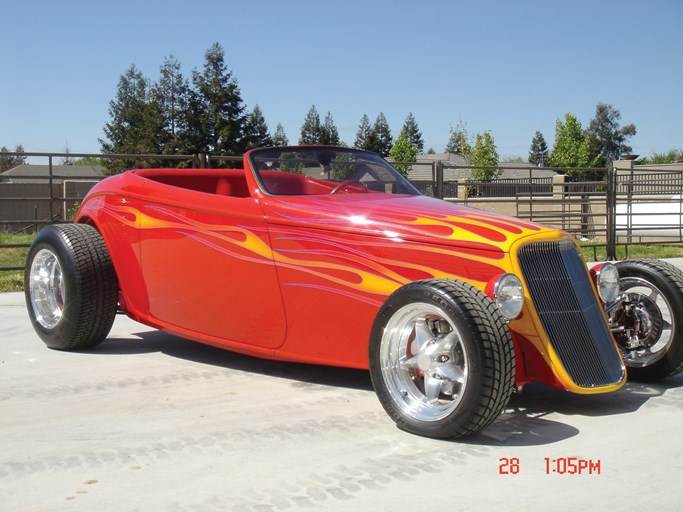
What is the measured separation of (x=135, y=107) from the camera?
72.9 metres

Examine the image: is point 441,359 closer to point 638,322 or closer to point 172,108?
point 638,322

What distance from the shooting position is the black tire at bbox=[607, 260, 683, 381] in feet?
15.6

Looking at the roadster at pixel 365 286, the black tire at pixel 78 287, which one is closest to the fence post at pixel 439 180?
the roadster at pixel 365 286

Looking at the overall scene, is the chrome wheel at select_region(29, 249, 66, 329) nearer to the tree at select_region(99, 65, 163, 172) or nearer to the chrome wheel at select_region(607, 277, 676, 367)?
the chrome wheel at select_region(607, 277, 676, 367)

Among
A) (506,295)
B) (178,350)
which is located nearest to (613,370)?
(506,295)

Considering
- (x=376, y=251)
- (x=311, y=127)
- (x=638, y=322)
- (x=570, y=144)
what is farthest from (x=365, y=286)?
(x=311, y=127)

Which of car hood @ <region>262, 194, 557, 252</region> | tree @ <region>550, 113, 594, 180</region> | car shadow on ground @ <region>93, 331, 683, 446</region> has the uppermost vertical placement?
tree @ <region>550, 113, 594, 180</region>

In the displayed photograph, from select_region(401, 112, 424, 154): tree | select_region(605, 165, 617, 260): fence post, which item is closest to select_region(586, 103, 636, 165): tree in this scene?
select_region(401, 112, 424, 154): tree

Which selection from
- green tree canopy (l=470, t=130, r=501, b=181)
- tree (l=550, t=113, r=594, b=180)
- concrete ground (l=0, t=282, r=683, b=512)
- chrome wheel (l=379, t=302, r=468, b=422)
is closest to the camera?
concrete ground (l=0, t=282, r=683, b=512)

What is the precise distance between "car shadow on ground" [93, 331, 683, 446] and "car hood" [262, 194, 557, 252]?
0.86 meters

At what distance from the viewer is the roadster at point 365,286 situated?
149 inches

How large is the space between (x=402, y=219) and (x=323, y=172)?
44.4 inches

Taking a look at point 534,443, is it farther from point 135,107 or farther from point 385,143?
point 385,143

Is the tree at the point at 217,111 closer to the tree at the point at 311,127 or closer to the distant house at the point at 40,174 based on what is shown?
the distant house at the point at 40,174
